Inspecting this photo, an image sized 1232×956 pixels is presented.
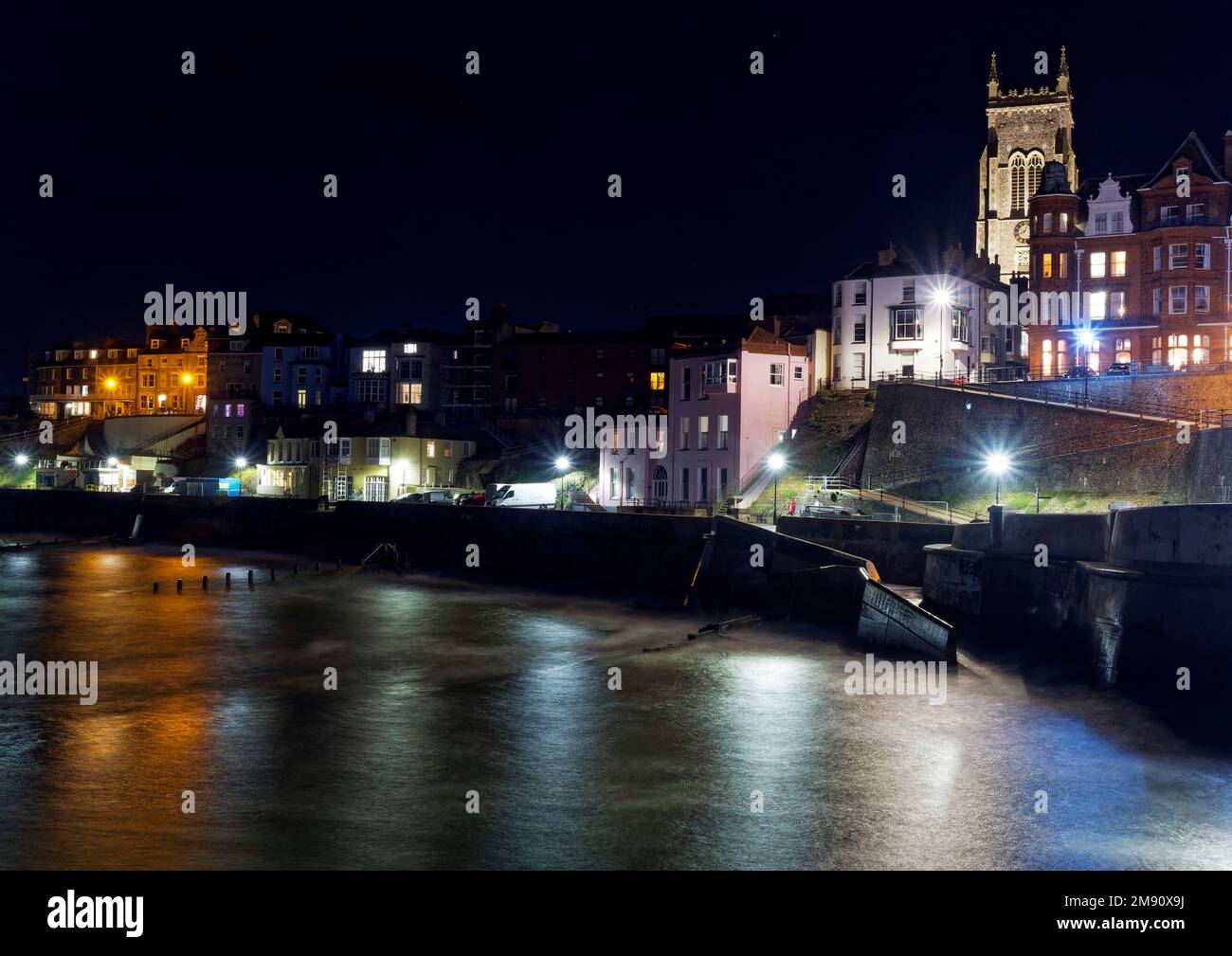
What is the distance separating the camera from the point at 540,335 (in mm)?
93375

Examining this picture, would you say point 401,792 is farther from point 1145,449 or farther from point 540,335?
point 540,335

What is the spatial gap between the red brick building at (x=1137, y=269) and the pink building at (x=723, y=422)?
14.6 metres

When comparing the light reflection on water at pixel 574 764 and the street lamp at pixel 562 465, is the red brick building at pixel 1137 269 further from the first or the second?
the light reflection on water at pixel 574 764

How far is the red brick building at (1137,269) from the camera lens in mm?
58031

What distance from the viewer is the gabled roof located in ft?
196

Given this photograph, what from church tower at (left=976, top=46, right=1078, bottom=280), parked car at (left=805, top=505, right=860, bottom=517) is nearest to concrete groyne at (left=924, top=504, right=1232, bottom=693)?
parked car at (left=805, top=505, right=860, bottom=517)

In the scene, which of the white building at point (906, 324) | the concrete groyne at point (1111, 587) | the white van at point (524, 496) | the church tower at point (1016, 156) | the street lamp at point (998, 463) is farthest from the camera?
the church tower at point (1016, 156)

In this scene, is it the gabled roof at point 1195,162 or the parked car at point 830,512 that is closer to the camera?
the parked car at point 830,512

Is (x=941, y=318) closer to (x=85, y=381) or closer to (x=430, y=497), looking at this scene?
(x=430, y=497)

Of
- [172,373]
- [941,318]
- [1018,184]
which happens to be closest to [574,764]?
[941,318]

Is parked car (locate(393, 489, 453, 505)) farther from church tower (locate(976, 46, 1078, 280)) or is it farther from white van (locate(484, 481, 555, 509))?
church tower (locate(976, 46, 1078, 280))

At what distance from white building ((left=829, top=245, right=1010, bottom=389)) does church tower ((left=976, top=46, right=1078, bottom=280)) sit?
93.8ft

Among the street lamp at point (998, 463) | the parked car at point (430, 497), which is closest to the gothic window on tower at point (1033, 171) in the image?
the street lamp at point (998, 463)
